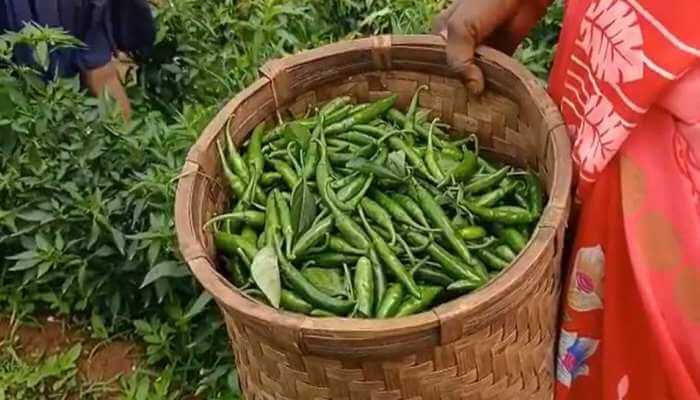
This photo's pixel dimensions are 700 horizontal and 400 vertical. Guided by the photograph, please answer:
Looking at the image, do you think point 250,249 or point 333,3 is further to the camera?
point 333,3

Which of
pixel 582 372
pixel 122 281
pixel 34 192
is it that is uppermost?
pixel 582 372

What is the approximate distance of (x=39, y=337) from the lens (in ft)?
9.02

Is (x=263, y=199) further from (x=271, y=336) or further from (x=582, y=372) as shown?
(x=582, y=372)

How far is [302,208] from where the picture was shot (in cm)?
183

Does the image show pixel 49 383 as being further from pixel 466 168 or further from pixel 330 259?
pixel 466 168

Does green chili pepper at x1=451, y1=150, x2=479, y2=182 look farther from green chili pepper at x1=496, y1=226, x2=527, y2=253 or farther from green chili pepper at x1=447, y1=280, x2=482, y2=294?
green chili pepper at x1=447, y1=280, x2=482, y2=294

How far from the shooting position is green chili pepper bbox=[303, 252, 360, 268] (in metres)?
1.79

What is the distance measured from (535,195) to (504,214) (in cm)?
7

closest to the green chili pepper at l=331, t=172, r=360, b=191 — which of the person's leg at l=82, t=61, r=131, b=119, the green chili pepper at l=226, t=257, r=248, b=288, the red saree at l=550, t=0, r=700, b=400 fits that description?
the green chili pepper at l=226, t=257, r=248, b=288

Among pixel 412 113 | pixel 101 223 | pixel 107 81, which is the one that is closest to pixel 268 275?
pixel 412 113

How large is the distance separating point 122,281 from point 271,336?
1.10 meters

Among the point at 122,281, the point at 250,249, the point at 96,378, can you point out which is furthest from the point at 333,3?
the point at 250,249

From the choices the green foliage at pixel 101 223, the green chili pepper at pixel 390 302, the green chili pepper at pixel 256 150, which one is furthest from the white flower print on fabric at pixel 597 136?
the green foliage at pixel 101 223

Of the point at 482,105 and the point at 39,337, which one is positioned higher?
the point at 482,105
